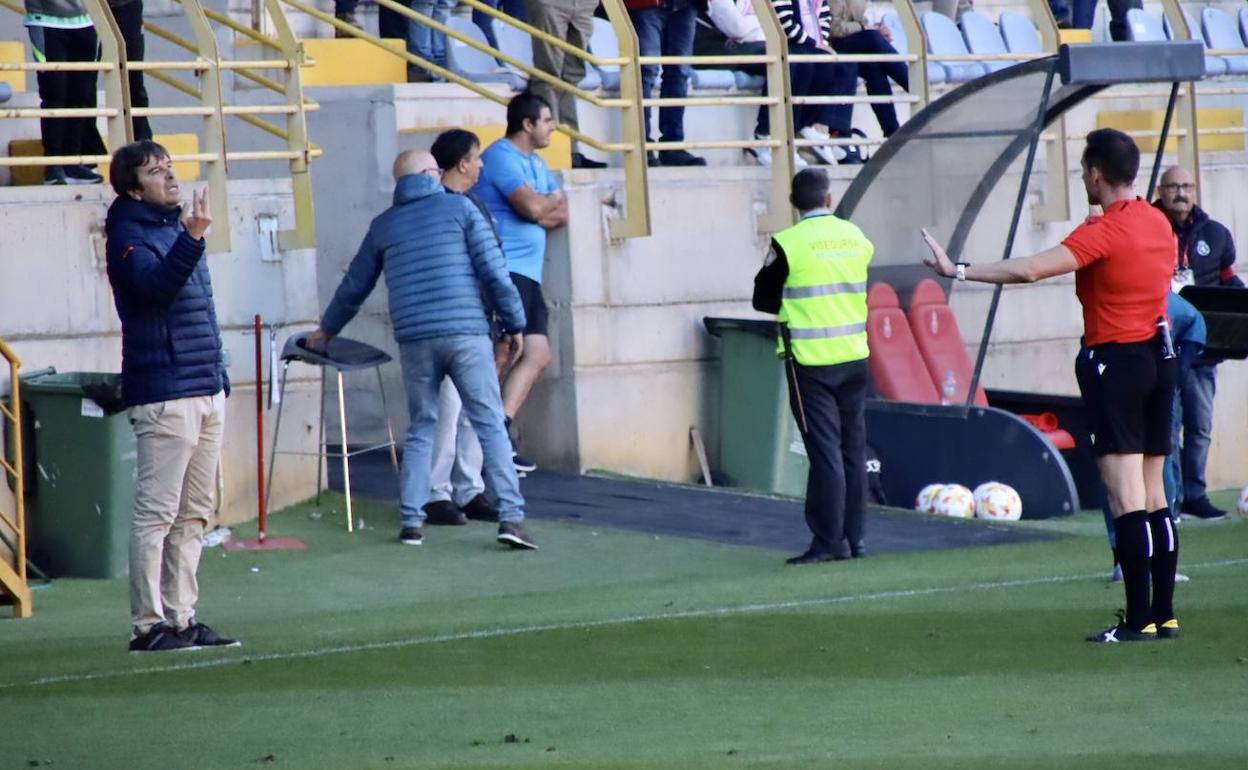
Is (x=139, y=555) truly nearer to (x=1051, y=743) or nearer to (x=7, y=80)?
(x=1051, y=743)

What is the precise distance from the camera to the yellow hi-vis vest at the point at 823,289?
1068cm

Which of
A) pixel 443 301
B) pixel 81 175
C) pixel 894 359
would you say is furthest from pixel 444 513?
pixel 894 359

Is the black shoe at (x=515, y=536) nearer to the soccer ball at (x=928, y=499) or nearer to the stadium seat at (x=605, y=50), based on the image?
the soccer ball at (x=928, y=499)

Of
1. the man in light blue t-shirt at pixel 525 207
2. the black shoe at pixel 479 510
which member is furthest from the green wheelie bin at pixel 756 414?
the black shoe at pixel 479 510

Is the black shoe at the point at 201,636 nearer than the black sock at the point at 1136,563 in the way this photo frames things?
No

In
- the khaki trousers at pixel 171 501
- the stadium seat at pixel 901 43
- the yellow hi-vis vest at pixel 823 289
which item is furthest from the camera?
the stadium seat at pixel 901 43

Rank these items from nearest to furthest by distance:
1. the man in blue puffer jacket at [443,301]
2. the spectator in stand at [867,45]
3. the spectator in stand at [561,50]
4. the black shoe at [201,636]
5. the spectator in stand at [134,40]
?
the black shoe at [201,636]
the man in blue puffer jacket at [443,301]
the spectator in stand at [134,40]
the spectator in stand at [561,50]
the spectator in stand at [867,45]

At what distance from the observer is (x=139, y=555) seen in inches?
321

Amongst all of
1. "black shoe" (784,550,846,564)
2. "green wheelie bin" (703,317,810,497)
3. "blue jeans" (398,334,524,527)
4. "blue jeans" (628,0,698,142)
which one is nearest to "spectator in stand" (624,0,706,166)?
"blue jeans" (628,0,698,142)

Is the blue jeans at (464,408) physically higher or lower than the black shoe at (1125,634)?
higher

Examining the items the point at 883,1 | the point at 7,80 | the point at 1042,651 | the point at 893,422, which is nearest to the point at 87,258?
the point at 7,80

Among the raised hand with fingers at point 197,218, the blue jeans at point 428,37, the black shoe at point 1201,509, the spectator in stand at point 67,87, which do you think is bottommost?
the black shoe at point 1201,509

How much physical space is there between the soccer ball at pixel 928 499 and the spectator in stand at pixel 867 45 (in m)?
4.37

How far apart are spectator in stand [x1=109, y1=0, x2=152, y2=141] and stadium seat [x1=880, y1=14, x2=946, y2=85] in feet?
24.1
